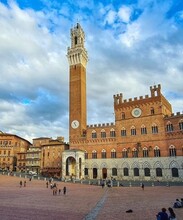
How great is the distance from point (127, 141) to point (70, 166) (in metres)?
15.5

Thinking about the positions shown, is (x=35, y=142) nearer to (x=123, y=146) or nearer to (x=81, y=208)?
(x=123, y=146)

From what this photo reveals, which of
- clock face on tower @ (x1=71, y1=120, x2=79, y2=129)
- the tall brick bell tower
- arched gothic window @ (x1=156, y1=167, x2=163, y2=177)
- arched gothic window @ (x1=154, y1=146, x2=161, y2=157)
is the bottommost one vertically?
arched gothic window @ (x1=156, y1=167, x2=163, y2=177)

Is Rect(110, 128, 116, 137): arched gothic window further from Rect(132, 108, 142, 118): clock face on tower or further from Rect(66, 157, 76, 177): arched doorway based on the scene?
Rect(66, 157, 76, 177): arched doorway

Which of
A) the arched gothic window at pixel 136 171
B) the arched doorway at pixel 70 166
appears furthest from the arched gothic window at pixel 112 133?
the arched doorway at pixel 70 166

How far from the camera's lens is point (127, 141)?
5381 centimetres

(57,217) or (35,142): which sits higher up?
(35,142)

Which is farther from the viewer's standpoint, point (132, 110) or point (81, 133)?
point (81, 133)

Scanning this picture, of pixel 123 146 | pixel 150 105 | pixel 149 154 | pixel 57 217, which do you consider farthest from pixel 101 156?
pixel 57 217

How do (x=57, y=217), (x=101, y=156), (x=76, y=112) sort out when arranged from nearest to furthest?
(x=57, y=217), (x=101, y=156), (x=76, y=112)

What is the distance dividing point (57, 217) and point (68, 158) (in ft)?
136

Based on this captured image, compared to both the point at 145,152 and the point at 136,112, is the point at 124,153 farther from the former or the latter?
the point at 136,112

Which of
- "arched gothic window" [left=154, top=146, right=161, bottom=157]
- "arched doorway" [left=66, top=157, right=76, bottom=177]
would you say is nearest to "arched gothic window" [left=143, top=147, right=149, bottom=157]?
"arched gothic window" [left=154, top=146, right=161, bottom=157]

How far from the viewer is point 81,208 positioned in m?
19.2

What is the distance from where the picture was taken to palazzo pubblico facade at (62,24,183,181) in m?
48.2
